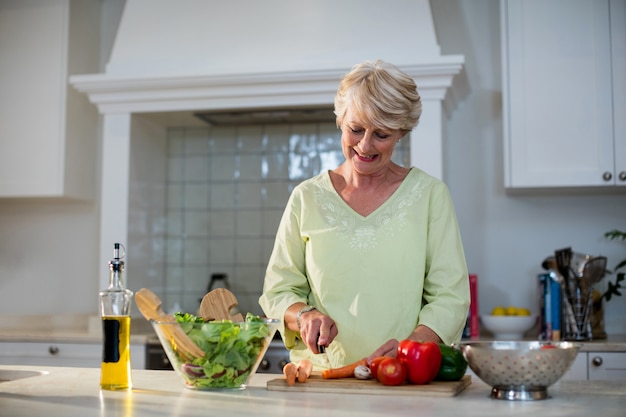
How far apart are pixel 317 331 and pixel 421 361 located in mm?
300

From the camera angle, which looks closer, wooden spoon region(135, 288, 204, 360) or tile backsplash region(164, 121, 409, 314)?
wooden spoon region(135, 288, 204, 360)

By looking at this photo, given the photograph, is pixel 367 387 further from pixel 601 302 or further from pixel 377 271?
pixel 601 302

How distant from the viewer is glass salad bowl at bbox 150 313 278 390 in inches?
60.3

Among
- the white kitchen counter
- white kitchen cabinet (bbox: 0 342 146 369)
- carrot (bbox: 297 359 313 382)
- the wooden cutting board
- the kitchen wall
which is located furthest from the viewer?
the kitchen wall

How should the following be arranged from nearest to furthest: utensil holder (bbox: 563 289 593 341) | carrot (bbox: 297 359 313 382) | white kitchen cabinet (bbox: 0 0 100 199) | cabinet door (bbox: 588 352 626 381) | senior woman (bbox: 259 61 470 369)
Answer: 1. carrot (bbox: 297 359 313 382)
2. senior woman (bbox: 259 61 470 369)
3. cabinet door (bbox: 588 352 626 381)
4. utensil holder (bbox: 563 289 593 341)
5. white kitchen cabinet (bbox: 0 0 100 199)

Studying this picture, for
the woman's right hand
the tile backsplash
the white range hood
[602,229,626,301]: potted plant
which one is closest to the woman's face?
the woman's right hand

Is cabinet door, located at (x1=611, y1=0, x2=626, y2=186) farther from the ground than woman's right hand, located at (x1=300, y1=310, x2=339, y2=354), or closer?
farther from the ground

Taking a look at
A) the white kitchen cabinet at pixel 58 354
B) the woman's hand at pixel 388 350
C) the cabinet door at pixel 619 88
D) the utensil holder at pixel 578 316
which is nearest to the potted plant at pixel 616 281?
the utensil holder at pixel 578 316

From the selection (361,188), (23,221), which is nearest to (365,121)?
(361,188)

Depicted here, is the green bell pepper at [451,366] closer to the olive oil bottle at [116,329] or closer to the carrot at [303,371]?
the carrot at [303,371]

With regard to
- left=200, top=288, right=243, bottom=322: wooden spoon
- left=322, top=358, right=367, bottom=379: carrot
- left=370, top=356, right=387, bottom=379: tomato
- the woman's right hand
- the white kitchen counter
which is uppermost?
left=200, top=288, right=243, bottom=322: wooden spoon

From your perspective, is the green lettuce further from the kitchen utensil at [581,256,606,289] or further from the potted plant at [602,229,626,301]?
the potted plant at [602,229,626,301]

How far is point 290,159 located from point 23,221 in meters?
1.38

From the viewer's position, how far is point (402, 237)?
1977 mm
